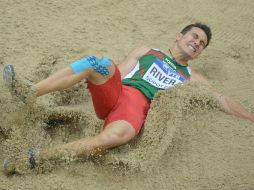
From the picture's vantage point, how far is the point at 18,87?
2.04m

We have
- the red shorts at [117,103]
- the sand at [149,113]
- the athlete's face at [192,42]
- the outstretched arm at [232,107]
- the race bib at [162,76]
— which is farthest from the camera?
the athlete's face at [192,42]

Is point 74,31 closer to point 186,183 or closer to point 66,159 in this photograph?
point 66,159

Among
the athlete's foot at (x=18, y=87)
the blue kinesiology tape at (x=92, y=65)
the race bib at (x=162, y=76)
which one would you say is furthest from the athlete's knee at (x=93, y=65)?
the race bib at (x=162, y=76)

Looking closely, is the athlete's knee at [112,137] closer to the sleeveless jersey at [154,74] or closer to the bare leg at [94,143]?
the bare leg at [94,143]

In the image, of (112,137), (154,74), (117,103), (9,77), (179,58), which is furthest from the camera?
(179,58)

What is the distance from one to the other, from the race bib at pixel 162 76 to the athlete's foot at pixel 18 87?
0.78m

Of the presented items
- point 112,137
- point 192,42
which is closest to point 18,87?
point 112,137

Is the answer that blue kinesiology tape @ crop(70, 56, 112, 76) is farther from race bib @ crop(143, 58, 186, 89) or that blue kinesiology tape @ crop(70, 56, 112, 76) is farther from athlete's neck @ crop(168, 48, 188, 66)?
athlete's neck @ crop(168, 48, 188, 66)

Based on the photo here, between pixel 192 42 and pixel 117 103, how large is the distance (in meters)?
0.81

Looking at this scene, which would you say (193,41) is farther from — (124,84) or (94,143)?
(94,143)

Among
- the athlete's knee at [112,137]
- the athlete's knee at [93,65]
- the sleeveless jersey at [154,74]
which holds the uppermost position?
the athlete's knee at [93,65]

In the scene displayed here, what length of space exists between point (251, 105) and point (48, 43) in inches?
61.9

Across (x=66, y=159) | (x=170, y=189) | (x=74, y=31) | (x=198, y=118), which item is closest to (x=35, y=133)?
(x=66, y=159)

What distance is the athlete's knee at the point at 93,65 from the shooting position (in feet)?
7.13
